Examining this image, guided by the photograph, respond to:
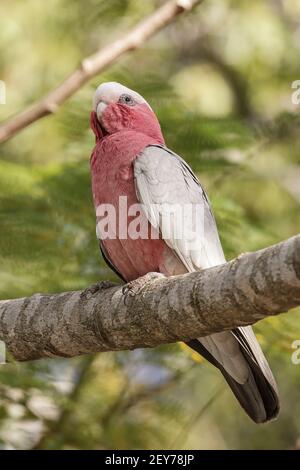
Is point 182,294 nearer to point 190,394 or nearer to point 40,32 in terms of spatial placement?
point 190,394

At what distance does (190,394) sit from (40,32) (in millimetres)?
4328

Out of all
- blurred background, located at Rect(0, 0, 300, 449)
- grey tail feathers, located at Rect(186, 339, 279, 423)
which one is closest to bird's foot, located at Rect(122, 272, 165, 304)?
grey tail feathers, located at Rect(186, 339, 279, 423)

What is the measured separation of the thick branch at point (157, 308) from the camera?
4.07 metres

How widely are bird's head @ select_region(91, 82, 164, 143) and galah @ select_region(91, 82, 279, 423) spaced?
2.1 inches

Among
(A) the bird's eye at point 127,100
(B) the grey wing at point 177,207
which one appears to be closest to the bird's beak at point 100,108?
(A) the bird's eye at point 127,100

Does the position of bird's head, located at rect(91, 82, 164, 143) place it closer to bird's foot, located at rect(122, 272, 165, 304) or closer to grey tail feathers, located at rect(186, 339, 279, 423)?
bird's foot, located at rect(122, 272, 165, 304)

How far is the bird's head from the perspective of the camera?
20.8ft

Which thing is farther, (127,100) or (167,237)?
(127,100)

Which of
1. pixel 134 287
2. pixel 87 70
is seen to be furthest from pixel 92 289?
pixel 87 70

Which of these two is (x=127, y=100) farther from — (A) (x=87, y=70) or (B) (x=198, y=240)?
(A) (x=87, y=70)

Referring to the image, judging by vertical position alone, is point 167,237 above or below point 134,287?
above

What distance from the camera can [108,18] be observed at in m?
6.67

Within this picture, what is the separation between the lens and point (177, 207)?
5.89 m

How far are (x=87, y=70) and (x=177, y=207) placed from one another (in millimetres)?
2356
